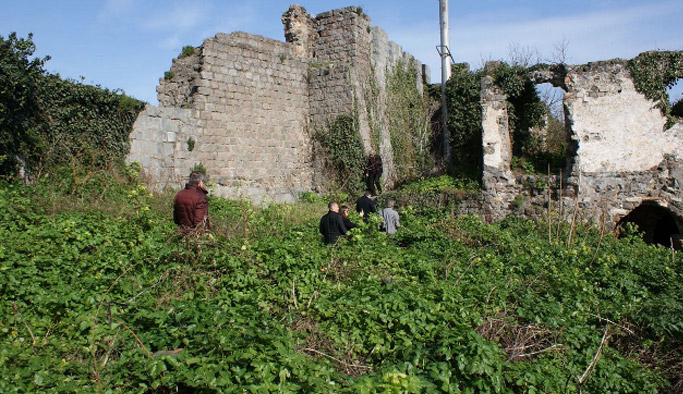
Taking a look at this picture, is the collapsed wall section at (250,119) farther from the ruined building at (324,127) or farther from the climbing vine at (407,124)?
the climbing vine at (407,124)

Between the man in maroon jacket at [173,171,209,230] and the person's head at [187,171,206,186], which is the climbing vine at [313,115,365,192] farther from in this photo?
the man in maroon jacket at [173,171,209,230]

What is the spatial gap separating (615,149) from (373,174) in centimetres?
609

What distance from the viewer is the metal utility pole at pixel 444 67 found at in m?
15.5

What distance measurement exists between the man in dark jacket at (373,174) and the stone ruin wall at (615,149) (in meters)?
4.30

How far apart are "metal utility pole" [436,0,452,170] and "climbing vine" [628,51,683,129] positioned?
4.91 meters

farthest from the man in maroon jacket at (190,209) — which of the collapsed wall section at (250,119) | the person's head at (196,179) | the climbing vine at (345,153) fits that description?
the climbing vine at (345,153)

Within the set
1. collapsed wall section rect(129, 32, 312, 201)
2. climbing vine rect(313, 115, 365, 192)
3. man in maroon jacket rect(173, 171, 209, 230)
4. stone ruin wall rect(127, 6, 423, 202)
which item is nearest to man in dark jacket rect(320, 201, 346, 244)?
man in maroon jacket rect(173, 171, 209, 230)

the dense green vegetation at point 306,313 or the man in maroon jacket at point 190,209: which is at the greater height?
the man in maroon jacket at point 190,209

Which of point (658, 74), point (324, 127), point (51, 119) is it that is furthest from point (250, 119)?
point (658, 74)

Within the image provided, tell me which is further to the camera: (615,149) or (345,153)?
(345,153)

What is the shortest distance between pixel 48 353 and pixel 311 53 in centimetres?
1310

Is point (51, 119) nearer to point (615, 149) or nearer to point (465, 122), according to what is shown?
point (465, 122)

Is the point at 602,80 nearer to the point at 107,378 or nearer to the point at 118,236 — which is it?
the point at 118,236

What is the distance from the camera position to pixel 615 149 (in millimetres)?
12711
